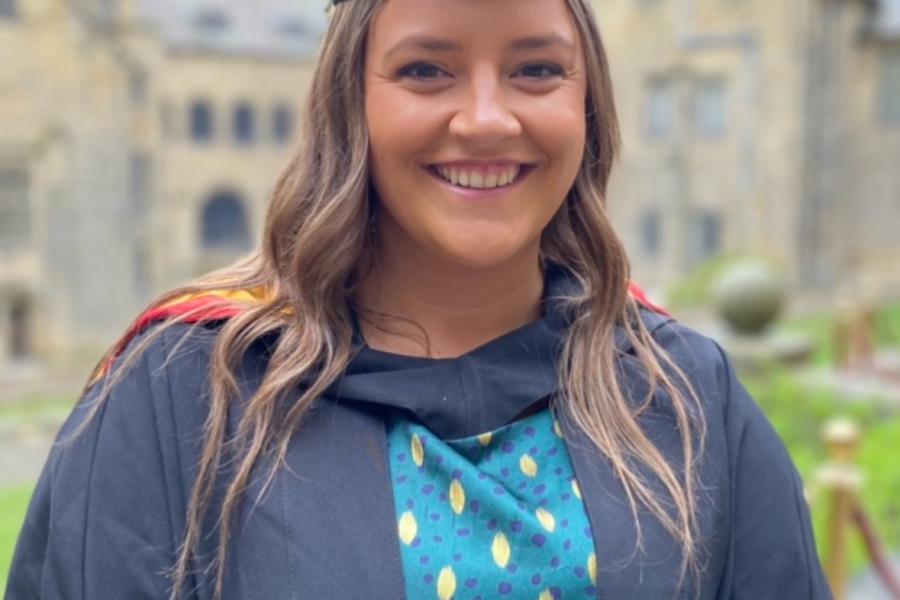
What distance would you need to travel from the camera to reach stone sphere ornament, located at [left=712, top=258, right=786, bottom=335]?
14945 mm

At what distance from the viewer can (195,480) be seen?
1.84 meters

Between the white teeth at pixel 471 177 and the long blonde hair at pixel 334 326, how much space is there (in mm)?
151

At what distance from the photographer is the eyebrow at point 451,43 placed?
188 centimetres

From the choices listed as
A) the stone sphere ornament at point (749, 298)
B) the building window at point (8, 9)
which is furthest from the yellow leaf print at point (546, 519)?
the building window at point (8, 9)

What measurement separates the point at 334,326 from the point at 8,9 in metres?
24.6

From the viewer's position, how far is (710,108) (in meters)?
27.4

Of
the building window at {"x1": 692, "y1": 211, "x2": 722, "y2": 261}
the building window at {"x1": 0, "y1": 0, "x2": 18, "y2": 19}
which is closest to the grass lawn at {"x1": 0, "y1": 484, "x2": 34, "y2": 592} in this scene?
the building window at {"x1": 0, "y1": 0, "x2": 18, "y2": 19}

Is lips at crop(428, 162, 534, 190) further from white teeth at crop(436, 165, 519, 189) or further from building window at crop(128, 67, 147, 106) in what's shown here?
building window at crop(128, 67, 147, 106)

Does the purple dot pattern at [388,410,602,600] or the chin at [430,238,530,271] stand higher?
the chin at [430,238,530,271]

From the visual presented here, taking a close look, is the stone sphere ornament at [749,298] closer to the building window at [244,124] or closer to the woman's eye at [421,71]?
the woman's eye at [421,71]

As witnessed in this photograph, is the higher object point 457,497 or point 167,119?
point 457,497

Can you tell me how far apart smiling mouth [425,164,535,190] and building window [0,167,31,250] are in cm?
2444

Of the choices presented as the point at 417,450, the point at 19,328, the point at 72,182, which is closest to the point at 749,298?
the point at 417,450

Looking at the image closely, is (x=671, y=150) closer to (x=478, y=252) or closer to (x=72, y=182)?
(x=72, y=182)
